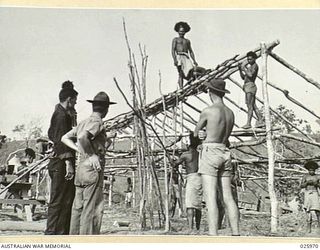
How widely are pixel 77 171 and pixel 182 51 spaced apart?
0.55 metres

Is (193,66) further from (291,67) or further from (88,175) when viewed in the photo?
(88,175)

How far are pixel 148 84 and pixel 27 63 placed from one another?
Answer: 0.43 metres

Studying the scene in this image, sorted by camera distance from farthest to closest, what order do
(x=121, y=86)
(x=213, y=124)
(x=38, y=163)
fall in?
1. (x=38, y=163)
2. (x=121, y=86)
3. (x=213, y=124)

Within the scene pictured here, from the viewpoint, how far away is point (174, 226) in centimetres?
204

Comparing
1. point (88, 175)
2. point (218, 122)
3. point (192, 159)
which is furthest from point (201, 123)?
point (88, 175)

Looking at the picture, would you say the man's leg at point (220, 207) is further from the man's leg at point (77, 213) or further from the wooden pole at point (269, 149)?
the man's leg at point (77, 213)

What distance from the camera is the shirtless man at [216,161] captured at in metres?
1.91

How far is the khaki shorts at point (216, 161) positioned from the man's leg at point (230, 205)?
0.03m

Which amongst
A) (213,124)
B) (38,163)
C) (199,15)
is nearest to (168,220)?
(213,124)

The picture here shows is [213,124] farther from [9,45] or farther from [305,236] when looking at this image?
[9,45]

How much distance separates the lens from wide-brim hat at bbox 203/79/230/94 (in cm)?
198

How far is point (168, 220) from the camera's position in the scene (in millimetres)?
2031

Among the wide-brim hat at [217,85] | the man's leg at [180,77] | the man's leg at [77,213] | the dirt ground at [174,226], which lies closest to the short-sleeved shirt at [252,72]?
the wide-brim hat at [217,85]

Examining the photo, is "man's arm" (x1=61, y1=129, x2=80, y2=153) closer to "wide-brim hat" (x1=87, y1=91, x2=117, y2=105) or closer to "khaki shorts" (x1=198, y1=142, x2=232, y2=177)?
"wide-brim hat" (x1=87, y1=91, x2=117, y2=105)
